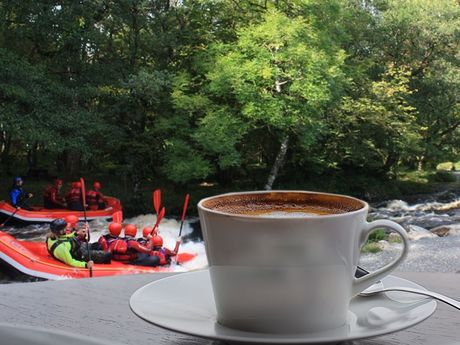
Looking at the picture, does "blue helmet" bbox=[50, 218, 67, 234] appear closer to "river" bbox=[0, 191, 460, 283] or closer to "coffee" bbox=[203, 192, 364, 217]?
"river" bbox=[0, 191, 460, 283]

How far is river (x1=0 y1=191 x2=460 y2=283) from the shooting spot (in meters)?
6.37

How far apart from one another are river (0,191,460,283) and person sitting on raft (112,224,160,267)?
40cm

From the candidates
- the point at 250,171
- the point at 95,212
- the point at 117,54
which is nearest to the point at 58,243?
the point at 95,212

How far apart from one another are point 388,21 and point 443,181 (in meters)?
6.09

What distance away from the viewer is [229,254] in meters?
0.51

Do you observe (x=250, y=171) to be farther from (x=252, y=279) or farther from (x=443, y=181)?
(x=252, y=279)

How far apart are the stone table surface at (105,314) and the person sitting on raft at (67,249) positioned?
4.51 metres

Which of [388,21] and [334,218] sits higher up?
[388,21]

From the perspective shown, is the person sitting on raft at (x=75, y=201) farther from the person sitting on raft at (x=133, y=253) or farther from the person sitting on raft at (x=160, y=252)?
the person sitting on raft at (x=133, y=253)

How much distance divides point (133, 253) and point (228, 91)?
486 cm

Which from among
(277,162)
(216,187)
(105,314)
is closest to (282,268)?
(105,314)

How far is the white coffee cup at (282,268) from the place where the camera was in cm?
49

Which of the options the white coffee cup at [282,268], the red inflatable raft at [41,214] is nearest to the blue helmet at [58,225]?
the red inflatable raft at [41,214]

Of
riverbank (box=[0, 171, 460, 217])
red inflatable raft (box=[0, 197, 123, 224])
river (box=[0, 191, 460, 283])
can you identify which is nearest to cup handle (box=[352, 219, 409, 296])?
river (box=[0, 191, 460, 283])
